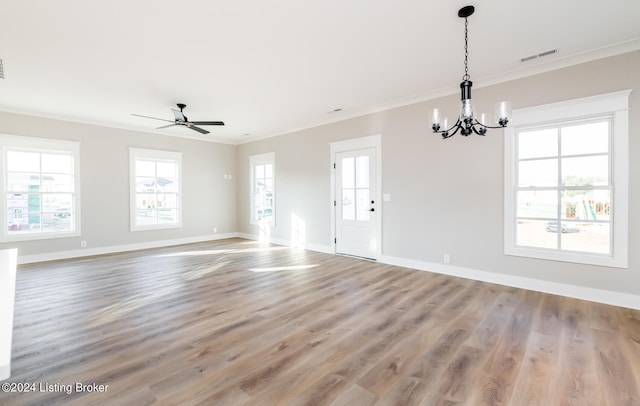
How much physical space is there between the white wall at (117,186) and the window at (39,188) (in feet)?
0.44

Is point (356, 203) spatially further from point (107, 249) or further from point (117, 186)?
point (107, 249)

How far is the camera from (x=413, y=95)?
15.1ft

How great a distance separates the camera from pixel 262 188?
7781 millimetres

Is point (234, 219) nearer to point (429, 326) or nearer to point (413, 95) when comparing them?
point (413, 95)

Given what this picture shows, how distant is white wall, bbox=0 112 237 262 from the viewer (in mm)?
5539

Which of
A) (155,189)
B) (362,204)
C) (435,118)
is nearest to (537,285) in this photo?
(435,118)

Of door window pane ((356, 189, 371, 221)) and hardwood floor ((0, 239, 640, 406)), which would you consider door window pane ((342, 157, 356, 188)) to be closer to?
door window pane ((356, 189, 371, 221))

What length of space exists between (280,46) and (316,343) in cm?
293

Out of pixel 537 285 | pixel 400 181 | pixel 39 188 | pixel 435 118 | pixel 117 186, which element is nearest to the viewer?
pixel 435 118

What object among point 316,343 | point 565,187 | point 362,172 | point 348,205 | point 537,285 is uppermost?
point 362,172

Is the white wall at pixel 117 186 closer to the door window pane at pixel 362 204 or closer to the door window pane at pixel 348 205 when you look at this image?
the door window pane at pixel 348 205

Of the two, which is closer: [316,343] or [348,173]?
[316,343]

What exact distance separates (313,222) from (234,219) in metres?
3.11

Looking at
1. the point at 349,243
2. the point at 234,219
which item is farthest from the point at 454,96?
the point at 234,219
